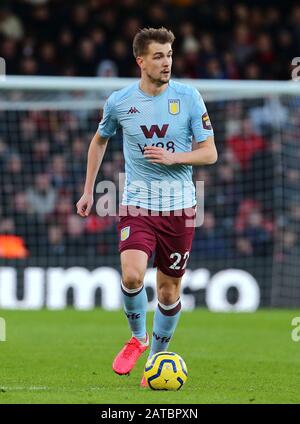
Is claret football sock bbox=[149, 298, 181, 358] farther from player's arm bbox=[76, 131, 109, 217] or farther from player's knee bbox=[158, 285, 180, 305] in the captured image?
player's arm bbox=[76, 131, 109, 217]

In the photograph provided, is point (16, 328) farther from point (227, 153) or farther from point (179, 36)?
point (179, 36)

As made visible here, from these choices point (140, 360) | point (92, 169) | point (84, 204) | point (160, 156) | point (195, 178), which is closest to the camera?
point (160, 156)

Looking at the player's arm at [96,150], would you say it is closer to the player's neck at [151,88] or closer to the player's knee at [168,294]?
the player's neck at [151,88]

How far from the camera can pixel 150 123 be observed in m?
8.18

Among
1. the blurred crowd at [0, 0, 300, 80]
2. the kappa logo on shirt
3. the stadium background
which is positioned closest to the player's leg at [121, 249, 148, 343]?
the kappa logo on shirt

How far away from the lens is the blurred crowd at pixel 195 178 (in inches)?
655

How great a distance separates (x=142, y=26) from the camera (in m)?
20.5


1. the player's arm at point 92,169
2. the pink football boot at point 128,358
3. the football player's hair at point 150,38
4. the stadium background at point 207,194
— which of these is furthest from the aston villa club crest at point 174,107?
the stadium background at point 207,194

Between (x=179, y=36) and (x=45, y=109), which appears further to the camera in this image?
(x=179, y=36)

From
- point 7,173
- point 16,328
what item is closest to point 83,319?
point 16,328

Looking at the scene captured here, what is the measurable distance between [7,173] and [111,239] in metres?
1.91

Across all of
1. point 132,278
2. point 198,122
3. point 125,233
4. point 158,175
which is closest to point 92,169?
point 158,175

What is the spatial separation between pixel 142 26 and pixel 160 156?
13002 mm

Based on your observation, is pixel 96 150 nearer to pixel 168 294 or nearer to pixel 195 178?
pixel 168 294
